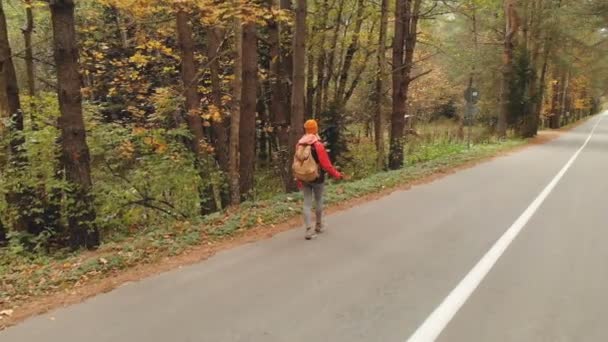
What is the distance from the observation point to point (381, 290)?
18.4 ft

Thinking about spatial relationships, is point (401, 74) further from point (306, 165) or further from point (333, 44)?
point (306, 165)

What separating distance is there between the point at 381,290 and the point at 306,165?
2.60 meters

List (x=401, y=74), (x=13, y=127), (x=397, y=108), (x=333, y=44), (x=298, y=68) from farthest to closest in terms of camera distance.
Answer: (x=333, y=44), (x=397, y=108), (x=401, y=74), (x=298, y=68), (x=13, y=127)

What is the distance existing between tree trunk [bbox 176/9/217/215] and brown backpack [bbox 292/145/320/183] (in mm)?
4458

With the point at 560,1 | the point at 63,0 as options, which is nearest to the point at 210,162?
the point at 63,0

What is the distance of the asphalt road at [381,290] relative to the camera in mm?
4625

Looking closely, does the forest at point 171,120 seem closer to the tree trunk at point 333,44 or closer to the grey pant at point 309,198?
the tree trunk at point 333,44

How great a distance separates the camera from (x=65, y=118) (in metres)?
7.77

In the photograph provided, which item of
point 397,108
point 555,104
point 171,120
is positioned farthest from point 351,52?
point 555,104

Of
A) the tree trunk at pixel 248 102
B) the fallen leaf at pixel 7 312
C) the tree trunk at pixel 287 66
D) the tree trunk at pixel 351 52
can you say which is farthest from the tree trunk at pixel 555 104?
the fallen leaf at pixel 7 312

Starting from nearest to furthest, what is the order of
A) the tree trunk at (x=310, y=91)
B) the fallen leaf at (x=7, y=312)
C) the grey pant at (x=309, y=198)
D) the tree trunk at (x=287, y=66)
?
the fallen leaf at (x=7, y=312) < the grey pant at (x=309, y=198) < the tree trunk at (x=287, y=66) < the tree trunk at (x=310, y=91)

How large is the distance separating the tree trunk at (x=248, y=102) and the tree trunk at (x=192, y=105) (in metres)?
1.00

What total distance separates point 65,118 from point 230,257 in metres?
3.56

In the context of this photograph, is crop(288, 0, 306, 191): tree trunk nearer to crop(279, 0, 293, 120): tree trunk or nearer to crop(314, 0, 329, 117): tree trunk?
crop(279, 0, 293, 120): tree trunk
